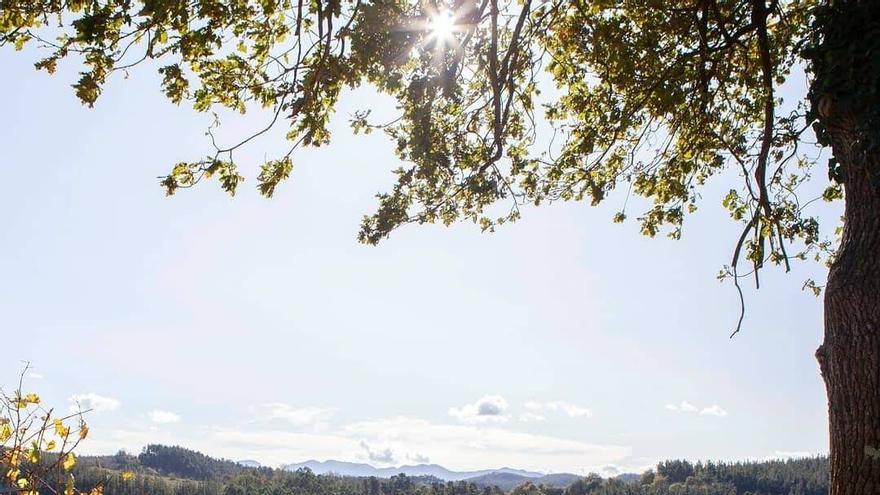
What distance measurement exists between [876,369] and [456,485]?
160073 millimetres

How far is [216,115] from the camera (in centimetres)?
622

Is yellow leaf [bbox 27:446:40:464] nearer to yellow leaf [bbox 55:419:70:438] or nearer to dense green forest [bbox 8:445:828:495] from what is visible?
yellow leaf [bbox 55:419:70:438]

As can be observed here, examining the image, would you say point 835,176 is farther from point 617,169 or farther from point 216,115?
point 216,115

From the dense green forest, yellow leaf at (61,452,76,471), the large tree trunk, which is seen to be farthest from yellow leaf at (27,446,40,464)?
the dense green forest

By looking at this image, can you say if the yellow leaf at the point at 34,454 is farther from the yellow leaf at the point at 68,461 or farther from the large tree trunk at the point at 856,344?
the large tree trunk at the point at 856,344

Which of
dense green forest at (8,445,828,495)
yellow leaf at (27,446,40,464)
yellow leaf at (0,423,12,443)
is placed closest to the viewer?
yellow leaf at (27,446,40,464)

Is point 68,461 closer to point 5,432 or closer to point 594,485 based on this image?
point 5,432

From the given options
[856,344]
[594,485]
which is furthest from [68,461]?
[594,485]

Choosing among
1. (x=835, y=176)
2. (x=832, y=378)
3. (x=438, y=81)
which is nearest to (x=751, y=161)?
(x=835, y=176)

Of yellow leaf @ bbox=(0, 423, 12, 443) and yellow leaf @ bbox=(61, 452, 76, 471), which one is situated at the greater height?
yellow leaf @ bbox=(0, 423, 12, 443)

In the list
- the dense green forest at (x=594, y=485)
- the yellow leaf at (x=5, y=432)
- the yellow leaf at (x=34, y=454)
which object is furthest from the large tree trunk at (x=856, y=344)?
the dense green forest at (x=594, y=485)

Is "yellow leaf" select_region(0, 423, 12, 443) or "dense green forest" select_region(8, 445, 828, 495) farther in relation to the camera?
"dense green forest" select_region(8, 445, 828, 495)

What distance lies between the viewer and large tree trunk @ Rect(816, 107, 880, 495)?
12.6 feet

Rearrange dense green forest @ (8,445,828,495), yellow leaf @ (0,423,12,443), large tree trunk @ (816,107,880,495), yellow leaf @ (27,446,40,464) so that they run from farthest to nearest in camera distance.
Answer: dense green forest @ (8,445,828,495)
large tree trunk @ (816,107,880,495)
yellow leaf @ (0,423,12,443)
yellow leaf @ (27,446,40,464)
